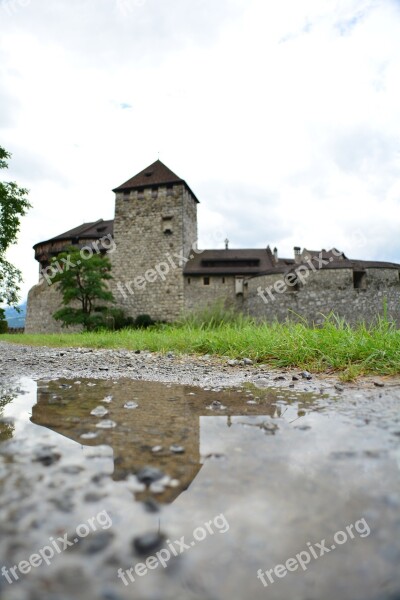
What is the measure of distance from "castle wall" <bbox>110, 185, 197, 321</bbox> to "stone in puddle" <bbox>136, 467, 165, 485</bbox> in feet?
93.8

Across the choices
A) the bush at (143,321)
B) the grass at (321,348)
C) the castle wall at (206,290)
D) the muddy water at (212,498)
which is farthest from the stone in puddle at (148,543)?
the castle wall at (206,290)

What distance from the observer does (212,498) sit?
104 cm

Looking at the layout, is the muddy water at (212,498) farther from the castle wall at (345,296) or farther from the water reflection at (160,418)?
the castle wall at (345,296)

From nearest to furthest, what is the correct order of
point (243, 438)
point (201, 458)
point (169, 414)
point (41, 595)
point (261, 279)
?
point (41, 595) < point (201, 458) < point (243, 438) < point (169, 414) < point (261, 279)

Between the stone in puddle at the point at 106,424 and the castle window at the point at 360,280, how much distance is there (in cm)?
2338

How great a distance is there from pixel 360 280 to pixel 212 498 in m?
24.5

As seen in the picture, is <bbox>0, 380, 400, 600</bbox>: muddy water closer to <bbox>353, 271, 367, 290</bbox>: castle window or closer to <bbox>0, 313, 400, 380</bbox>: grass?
<bbox>0, 313, 400, 380</bbox>: grass

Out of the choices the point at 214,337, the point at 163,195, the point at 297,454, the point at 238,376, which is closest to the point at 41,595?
the point at 297,454

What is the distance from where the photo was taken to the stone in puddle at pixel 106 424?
1.79 m

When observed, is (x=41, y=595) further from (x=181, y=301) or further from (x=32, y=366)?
(x=181, y=301)

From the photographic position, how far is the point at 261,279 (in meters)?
25.7

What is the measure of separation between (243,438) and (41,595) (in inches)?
40.2

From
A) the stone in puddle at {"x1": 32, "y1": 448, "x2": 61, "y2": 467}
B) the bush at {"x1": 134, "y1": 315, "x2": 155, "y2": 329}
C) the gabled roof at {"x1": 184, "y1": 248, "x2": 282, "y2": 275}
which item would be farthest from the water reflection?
the gabled roof at {"x1": 184, "y1": 248, "x2": 282, "y2": 275}

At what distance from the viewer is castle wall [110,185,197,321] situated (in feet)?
99.7
